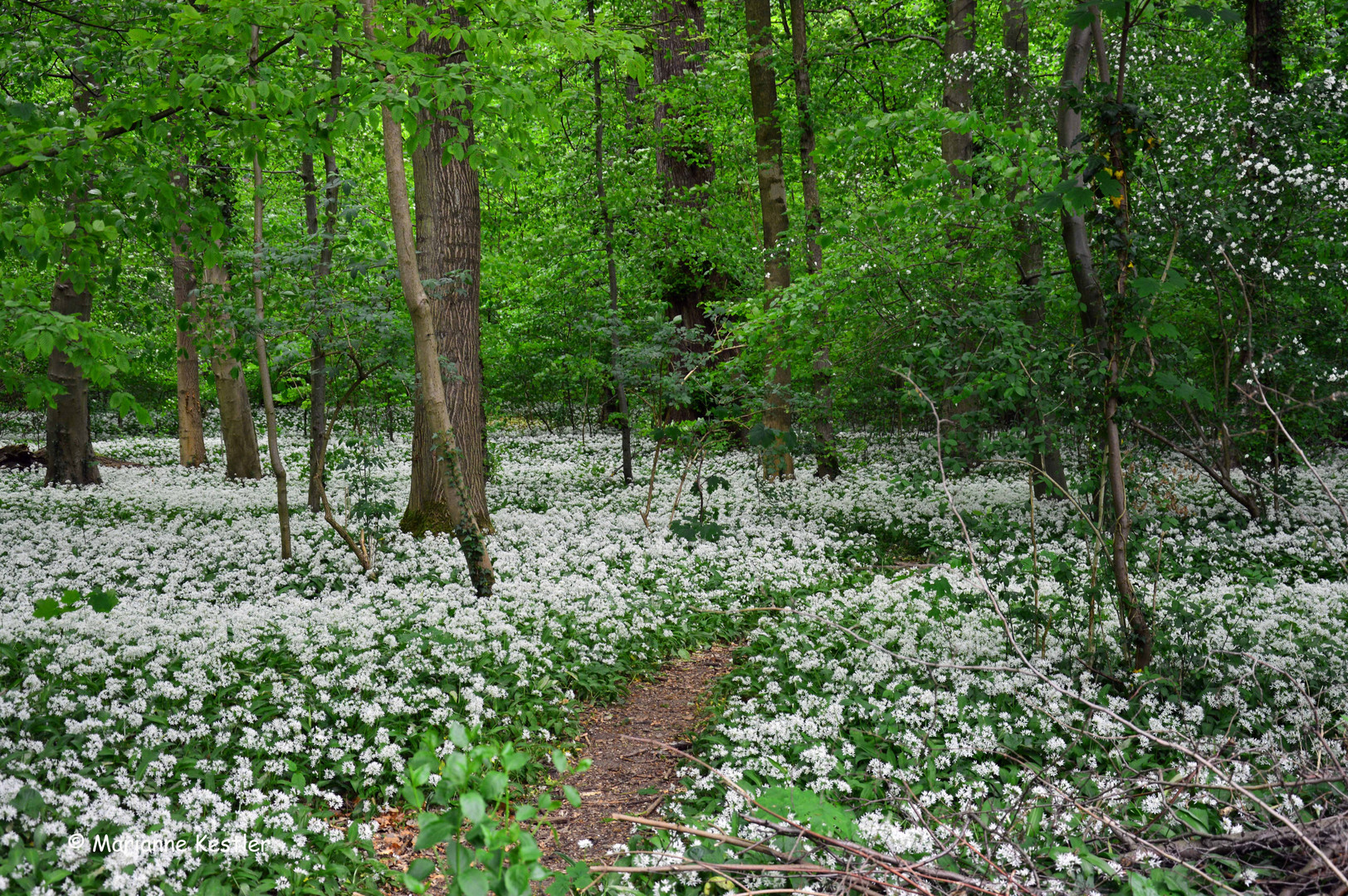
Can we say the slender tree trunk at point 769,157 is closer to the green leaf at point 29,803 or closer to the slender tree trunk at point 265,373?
the slender tree trunk at point 265,373

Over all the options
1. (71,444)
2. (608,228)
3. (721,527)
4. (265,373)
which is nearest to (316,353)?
(265,373)

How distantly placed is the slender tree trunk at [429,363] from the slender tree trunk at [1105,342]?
4898mm

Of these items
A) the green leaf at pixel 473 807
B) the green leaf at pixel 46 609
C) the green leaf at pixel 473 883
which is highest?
the green leaf at pixel 46 609

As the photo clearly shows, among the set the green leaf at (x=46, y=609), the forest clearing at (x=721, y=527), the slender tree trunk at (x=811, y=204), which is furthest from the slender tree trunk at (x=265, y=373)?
the slender tree trunk at (x=811, y=204)

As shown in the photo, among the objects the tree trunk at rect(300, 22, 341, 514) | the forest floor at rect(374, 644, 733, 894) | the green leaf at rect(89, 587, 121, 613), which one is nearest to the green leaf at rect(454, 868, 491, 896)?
the forest floor at rect(374, 644, 733, 894)

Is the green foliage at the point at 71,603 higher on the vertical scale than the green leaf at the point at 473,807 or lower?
higher

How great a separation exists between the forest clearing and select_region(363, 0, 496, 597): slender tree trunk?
0.03 metres

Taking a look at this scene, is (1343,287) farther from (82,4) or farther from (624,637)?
(82,4)

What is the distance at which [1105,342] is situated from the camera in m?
5.06

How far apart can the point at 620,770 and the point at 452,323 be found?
6.45 metres

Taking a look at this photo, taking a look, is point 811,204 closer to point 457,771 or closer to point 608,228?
point 608,228

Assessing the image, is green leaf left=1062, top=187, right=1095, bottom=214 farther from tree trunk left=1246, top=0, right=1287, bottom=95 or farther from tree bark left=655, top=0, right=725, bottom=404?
tree bark left=655, top=0, right=725, bottom=404

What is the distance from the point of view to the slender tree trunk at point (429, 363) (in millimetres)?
6949

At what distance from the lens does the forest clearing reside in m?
3.52
